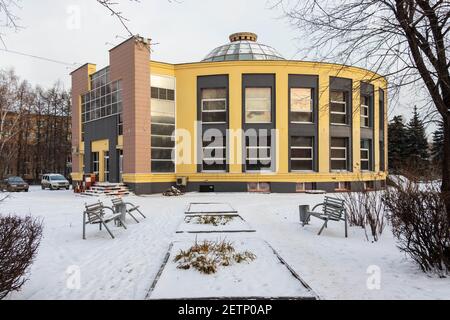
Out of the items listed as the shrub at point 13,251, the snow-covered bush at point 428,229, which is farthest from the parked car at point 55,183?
the snow-covered bush at point 428,229

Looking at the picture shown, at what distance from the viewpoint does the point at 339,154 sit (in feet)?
90.5

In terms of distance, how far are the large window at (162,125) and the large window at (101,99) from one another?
3193mm

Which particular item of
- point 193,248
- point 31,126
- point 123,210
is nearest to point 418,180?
point 193,248

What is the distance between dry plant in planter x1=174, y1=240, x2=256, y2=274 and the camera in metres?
5.88

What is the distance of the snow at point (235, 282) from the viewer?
4723 millimetres

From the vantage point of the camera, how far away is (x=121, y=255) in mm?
7105

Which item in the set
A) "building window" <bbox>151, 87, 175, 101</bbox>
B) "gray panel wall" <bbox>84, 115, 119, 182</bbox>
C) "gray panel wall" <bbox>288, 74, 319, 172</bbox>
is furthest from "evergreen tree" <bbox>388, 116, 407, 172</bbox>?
"gray panel wall" <bbox>84, 115, 119, 182</bbox>

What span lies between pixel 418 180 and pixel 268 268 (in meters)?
4.72

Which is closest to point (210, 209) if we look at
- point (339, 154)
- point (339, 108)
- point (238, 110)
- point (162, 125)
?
point (238, 110)

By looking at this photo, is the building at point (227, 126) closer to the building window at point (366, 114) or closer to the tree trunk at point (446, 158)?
the building window at point (366, 114)

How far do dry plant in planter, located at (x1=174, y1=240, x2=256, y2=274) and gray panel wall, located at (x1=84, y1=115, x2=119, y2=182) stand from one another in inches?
864
